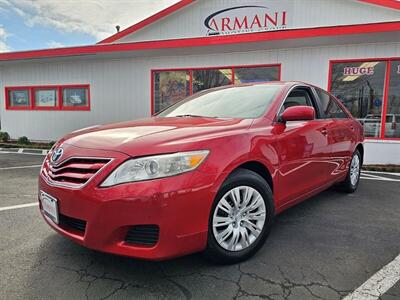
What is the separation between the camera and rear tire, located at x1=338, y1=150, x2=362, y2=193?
4.53 m

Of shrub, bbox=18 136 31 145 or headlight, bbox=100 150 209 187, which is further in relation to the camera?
shrub, bbox=18 136 31 145

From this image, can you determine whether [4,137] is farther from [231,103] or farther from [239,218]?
[239,218]

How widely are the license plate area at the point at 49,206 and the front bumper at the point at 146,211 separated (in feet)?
0.64

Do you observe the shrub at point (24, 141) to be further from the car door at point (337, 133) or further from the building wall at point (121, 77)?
the car door at point (337, 133)

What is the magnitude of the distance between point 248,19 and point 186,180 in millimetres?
10060

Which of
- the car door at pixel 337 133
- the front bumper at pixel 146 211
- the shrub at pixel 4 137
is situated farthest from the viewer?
the shrub at pixel 4 137

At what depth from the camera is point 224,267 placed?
245 cm

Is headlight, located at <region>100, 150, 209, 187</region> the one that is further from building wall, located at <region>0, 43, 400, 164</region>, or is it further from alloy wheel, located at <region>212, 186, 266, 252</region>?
building wall, located at <region>0, 43, 400, 164</region>

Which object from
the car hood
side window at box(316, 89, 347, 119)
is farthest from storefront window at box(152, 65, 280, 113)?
the car hood

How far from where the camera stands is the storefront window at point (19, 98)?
1152cm

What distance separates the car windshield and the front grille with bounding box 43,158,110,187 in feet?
4.34

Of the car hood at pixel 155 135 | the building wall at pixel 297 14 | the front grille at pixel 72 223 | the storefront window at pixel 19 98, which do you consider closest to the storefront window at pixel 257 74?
the building wall at pixel 297 14

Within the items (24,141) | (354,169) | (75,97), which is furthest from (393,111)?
(24,141)

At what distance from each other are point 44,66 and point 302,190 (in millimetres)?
10761
